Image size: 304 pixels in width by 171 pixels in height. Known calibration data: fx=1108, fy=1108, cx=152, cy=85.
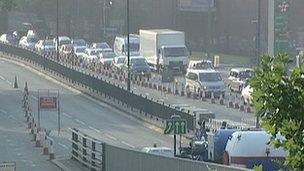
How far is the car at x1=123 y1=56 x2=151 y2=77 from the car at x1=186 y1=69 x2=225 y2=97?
423 inches

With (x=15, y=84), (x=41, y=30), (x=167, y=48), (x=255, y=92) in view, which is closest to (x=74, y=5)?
(x=41, y=30)

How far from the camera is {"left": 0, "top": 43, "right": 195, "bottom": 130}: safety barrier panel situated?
45.2m

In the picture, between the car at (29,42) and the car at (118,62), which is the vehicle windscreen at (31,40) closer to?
the car at (29,42)

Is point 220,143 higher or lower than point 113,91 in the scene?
higher

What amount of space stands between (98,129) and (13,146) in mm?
7041

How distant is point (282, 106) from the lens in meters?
9.07

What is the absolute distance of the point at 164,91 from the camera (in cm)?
6378

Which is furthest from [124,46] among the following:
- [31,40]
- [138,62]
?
[31,40]

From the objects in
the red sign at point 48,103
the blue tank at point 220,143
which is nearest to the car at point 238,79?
the red sign at point 48,103

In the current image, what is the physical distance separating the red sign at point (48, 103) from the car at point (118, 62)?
31.4 m

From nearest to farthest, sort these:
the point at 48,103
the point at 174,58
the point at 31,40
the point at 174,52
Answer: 1. the point at 48,103
2. the point at 174,58
3. the point at 174,52
4. the point at 31,40

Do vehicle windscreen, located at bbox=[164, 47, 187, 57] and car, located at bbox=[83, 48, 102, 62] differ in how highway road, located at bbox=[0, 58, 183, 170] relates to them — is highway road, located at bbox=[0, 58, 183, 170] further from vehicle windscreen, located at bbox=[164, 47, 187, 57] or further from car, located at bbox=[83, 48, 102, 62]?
car, located at bbox=[83, 48, 102, 62]

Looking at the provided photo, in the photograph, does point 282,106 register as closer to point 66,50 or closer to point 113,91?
→ point 113,91

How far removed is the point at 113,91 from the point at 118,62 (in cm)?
2031
